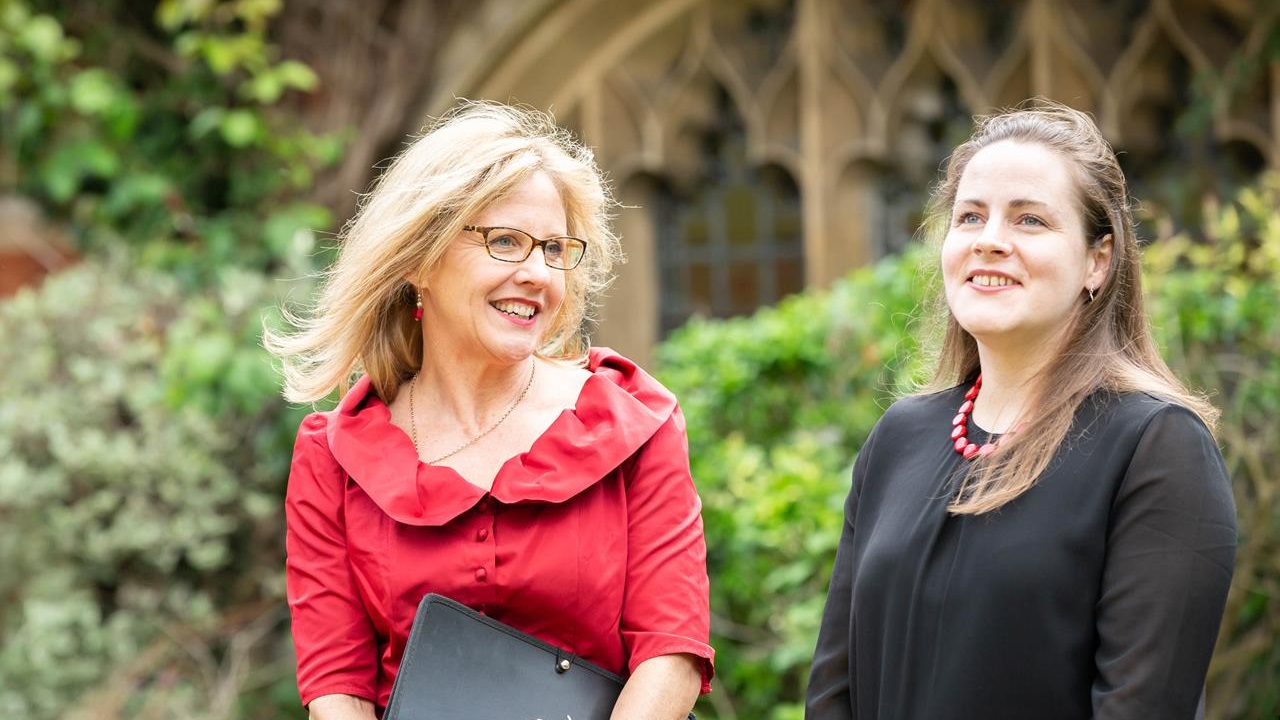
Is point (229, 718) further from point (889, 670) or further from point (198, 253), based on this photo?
point (889, 670)

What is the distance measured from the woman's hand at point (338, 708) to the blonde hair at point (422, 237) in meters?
0.47

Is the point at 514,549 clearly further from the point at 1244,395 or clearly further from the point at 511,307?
the point at 1244,395

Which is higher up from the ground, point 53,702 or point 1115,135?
point 1115,135

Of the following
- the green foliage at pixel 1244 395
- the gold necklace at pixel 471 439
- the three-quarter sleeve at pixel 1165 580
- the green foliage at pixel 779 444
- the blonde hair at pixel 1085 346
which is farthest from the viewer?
the green foliage at pixel 779 444

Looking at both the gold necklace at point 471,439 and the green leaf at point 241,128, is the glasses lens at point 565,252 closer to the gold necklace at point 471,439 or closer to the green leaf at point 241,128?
the gold necklace at point 471,439

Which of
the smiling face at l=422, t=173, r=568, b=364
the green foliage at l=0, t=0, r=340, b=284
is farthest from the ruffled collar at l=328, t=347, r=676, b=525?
the green foliage at l=0, t=0, r=340, b=284

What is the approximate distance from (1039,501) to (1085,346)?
0.74 ft

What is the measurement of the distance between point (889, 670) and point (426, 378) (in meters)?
0.87

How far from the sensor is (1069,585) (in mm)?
1771

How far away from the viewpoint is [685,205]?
580cm

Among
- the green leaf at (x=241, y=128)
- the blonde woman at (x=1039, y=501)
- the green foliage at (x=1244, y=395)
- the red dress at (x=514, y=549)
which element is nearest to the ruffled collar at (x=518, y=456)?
the red dress at (x=514, y=549)

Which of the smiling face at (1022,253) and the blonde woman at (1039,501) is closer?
the blonde woman at (1039,501)

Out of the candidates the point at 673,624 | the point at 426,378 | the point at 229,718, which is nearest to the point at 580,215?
the point at 426,378

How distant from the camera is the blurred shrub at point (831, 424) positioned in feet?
11.3
